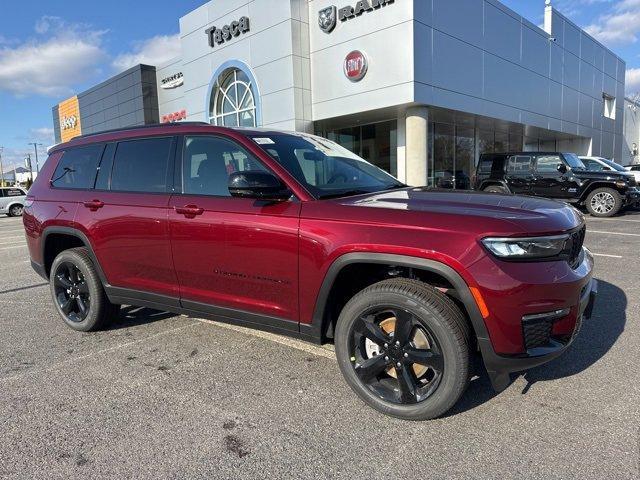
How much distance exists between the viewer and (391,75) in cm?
1573

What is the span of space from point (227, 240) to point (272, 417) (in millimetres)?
1198

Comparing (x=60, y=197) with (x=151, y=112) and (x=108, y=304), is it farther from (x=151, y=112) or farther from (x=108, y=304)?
(x=151, y=112)

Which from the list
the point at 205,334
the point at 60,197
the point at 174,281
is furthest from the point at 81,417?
the point at 60,197

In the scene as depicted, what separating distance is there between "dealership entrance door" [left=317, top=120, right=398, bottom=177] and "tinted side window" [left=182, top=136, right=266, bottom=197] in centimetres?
1511

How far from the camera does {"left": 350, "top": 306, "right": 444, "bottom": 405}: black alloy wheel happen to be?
266 cm

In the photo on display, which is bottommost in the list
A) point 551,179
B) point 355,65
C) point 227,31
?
point 551,179

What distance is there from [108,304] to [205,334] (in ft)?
3.10

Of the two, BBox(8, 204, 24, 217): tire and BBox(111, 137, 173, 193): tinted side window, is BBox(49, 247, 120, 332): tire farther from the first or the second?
BBox(8, 204, 24, 217): tire

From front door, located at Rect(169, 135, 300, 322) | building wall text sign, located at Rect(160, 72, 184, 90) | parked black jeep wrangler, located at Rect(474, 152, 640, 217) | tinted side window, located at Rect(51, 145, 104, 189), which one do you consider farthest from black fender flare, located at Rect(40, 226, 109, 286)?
building wall text sign, located at Rect(160, 72, 184, 90)

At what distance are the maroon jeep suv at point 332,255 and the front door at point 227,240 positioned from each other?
0.03 ft

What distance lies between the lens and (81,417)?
2844 millimetres

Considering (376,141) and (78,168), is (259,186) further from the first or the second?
(376,141)

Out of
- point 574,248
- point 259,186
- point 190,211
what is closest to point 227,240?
point 190,211

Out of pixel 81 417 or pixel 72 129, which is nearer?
pixel 81 417
